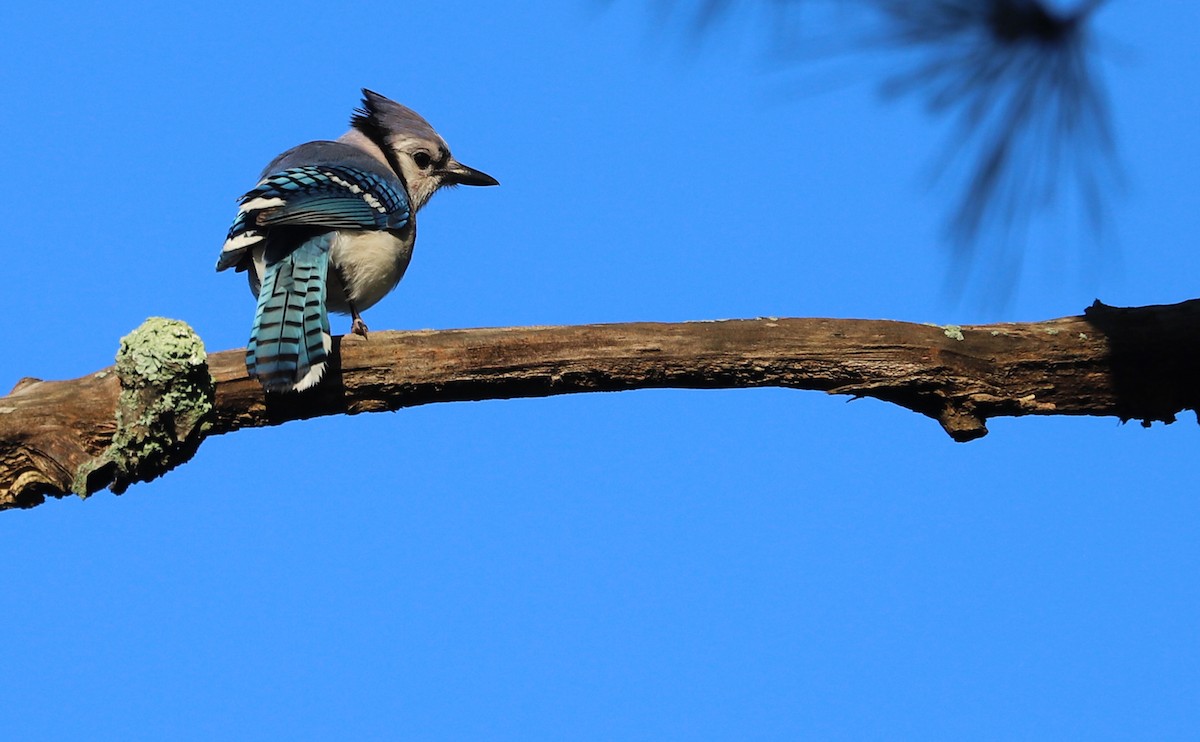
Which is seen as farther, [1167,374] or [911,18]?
[1167,374]

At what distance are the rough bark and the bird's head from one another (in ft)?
5.80

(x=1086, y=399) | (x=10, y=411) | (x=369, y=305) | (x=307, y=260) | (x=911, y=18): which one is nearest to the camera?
(x=911, y=18)

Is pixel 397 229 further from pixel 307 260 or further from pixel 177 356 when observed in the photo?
pixel 177 356

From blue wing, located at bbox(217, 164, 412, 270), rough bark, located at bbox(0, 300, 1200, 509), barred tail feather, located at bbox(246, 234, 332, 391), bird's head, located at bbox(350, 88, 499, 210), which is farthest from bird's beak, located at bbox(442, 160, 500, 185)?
rough bark, located at bbox(0, 300, 1200, 509)

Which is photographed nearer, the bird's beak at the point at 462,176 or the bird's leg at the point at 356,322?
the bird's leg at the point at 356,322

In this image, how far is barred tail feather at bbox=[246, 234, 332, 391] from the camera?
3.20m

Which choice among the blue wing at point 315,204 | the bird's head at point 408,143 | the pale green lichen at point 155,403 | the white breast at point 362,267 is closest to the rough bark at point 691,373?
the pale green lichen at point 155,403

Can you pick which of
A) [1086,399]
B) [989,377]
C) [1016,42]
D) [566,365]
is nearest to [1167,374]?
[1086,399]

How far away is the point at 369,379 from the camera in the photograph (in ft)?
10.7

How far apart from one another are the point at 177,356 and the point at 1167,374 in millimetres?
2285

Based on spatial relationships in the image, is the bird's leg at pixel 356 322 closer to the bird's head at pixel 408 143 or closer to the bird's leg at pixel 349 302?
the bird's leg at pixel 349 302

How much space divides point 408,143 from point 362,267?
0.99 m

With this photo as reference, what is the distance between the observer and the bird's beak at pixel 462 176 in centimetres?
508

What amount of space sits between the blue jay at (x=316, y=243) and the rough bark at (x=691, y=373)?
0.09 metres
